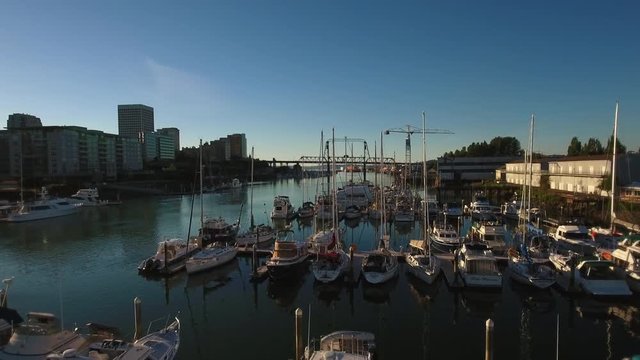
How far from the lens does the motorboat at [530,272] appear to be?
91.1 feet

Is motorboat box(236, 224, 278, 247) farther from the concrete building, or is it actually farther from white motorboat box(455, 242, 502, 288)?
the concrete building

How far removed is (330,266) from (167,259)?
13978 mm

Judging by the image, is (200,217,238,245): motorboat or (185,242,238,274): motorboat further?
(200,217,238,245): motorboat

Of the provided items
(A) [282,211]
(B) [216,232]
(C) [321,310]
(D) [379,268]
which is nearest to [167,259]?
(B) [216,232]

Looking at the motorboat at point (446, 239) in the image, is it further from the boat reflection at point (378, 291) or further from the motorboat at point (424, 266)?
the boat reflection at point (378, 291)

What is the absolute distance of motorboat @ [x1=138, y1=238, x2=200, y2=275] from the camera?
34.9 m

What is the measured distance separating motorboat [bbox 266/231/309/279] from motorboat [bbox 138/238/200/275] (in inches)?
335

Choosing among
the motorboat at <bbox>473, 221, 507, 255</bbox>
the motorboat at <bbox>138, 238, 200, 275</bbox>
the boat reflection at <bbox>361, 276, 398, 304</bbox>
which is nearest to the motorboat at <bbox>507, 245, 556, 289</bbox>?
the motorboat at <bbox>473, 221, 507, 255</bbox>

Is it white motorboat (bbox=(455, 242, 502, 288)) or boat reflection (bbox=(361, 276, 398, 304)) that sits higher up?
white motorboat (bbox=(455, 242, 502, 288))

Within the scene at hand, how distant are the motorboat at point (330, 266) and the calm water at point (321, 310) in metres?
0.87

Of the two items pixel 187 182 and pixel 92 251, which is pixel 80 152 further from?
pixel 92 251

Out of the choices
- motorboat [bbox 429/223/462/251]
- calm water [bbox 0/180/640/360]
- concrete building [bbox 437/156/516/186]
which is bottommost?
calm water [bbox 0/180/640/360]

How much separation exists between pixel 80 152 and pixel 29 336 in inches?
6266

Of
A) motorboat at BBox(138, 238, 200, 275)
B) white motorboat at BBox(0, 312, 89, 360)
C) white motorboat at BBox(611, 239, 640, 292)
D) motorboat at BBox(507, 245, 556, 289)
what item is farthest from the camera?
motorboat at BBox(138, 238, 200, 275)
